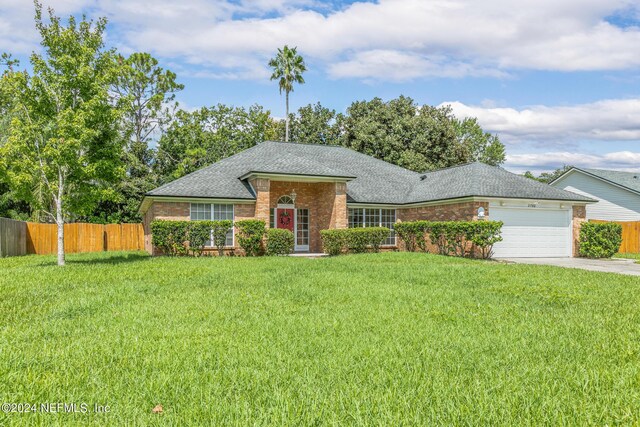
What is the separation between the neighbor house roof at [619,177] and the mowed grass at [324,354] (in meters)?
24.1

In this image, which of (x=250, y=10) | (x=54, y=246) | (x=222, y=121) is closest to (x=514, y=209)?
(x=250, y=10)

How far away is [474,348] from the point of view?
16.1 feet

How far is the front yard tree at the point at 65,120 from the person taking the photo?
13.9 metres

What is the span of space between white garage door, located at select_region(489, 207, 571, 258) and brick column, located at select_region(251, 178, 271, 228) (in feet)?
31.9

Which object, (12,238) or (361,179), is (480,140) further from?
(12,238)

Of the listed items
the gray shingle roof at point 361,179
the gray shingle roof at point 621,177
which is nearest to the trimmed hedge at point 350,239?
the gray shingle roof at point 361,179

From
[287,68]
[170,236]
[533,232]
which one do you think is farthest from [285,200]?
[287,68]

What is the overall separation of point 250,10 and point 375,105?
25111mm

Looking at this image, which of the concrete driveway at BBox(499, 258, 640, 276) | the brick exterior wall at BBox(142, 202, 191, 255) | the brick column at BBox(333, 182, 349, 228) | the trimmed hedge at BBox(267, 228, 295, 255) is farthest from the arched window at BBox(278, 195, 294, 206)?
the concrete driveway at BBox(499, 258, 640, 276)

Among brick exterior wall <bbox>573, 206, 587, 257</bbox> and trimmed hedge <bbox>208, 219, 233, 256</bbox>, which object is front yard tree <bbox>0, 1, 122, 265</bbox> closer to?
trimmed hedge <bbox>208, 219, 233, 256</bbox>

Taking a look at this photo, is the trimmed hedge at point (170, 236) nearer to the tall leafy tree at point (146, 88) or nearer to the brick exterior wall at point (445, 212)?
the brick exterior wall at point (445, 212)

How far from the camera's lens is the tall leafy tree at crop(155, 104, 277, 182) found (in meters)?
33.7

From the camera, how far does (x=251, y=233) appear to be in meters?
18.6

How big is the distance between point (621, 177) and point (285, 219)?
2478 cm
